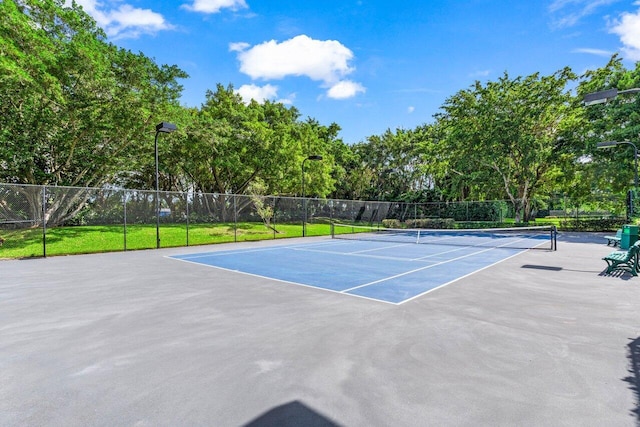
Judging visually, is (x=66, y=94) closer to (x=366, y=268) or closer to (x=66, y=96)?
(x=66, y=96)

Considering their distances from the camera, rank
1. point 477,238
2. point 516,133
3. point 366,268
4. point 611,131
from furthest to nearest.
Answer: point 516,133
point 611,131
point 477,238
point 366,268

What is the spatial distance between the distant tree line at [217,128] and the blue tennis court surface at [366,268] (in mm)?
10966

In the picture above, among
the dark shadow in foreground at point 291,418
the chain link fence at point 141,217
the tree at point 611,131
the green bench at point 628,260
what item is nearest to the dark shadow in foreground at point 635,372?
the dark shadow in foreground at point 291,418

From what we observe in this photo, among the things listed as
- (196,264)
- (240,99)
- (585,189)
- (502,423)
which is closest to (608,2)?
(502,423)

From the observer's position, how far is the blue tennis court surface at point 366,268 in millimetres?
7379

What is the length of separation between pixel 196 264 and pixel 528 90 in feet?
92.1

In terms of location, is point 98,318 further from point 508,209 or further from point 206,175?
point 508,209

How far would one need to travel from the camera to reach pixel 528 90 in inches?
1029

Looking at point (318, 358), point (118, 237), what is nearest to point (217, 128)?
point (118, 237)

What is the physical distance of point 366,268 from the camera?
1004cm

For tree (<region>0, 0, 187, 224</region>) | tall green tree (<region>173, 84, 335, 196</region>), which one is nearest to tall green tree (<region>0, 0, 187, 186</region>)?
tree (<region>0, 0, 187, 224</region>)

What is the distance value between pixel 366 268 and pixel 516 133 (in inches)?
871

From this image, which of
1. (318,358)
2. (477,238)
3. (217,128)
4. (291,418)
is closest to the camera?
(291,418)

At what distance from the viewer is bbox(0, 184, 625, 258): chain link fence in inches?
598
